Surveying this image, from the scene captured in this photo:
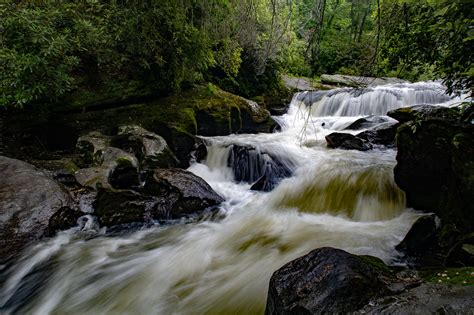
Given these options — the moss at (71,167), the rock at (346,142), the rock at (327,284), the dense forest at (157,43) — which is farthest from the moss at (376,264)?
the rock at (346,142)

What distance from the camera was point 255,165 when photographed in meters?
7.29

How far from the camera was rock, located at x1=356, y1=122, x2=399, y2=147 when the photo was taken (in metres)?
7.93

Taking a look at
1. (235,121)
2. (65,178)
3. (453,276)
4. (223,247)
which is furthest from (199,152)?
(453,276)

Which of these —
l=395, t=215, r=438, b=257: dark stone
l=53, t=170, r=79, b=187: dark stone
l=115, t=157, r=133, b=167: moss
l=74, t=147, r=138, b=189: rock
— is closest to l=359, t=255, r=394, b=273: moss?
l=395, t=215, r=438, b=257: dark stone

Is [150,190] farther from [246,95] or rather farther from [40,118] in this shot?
[246,95]

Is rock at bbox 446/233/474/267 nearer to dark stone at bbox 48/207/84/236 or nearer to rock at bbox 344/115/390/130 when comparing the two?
dark stone at bbox 48/207/84/236

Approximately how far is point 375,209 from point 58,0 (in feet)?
23.8

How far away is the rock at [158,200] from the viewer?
16.0 feet

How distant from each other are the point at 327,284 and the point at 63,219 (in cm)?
401

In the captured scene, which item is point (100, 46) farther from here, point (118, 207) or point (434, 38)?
point (434, 38)

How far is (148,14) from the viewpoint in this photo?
6.52 m

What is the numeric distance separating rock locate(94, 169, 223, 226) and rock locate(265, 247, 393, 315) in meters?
3.04

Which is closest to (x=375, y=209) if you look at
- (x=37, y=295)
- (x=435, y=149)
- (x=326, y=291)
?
(x=435, y=149)

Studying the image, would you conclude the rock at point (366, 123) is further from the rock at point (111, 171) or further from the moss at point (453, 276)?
the moss at point (453, 276)
